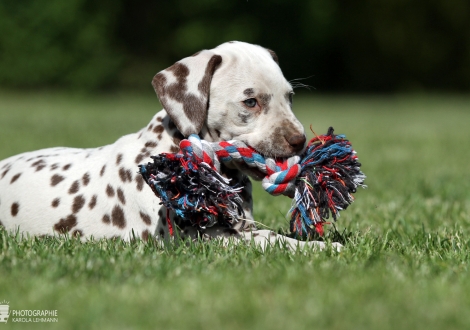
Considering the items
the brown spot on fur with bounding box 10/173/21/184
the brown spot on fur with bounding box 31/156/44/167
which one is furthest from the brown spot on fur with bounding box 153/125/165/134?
the brown spot on fur with bounding box 10/173/21/184

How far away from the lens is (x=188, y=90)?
477 centimetres

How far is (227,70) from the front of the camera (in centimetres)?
486

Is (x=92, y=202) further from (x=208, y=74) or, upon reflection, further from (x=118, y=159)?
(x=208, y=74)

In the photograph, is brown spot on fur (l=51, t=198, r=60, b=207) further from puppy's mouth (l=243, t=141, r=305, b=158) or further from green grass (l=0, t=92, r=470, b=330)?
puppy's mouth (l=243, t=141, r=305, b=158)

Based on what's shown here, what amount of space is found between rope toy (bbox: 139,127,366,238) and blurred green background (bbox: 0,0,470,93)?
1006 inches

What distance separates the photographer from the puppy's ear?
4.70m

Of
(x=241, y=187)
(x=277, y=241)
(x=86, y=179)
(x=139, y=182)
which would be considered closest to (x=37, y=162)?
(x=86, y=179)

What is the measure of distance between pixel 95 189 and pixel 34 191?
518 mm

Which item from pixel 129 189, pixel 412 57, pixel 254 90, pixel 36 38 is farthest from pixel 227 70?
pixel 412 57

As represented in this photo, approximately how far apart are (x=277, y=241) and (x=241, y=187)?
0.43 metres

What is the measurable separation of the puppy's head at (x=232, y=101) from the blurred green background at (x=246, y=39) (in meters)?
25.1

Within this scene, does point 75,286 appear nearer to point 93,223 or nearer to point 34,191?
point 93,223

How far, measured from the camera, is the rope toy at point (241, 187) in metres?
4.36

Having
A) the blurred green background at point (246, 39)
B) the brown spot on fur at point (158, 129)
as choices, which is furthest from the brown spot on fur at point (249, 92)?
the blurred green background at point (246, 39)
